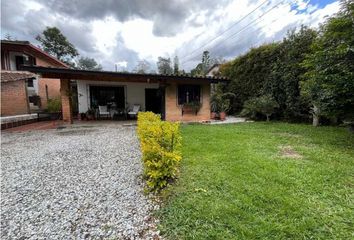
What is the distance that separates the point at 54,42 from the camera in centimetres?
2964

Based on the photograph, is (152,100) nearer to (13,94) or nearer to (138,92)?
(138,92)

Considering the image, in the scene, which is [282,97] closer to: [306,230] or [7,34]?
[306,230]

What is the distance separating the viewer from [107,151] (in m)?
5.59

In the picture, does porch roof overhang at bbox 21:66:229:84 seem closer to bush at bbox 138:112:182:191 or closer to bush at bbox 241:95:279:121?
bush at bbox 241:95:279:121

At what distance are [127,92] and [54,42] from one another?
78.6 feet

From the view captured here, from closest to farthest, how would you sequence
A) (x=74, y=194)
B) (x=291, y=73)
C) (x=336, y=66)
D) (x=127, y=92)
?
(x=74, y=194) < (x=336, y=66) < (x=291, y=73) < (x=127, y=92)

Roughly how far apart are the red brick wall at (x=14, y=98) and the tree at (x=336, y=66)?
533 inches

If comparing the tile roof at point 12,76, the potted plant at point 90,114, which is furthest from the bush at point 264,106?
the tile roof at point 12,76

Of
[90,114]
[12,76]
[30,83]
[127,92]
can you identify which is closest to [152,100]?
[127,92]

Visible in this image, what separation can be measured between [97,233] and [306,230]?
2.27 meters

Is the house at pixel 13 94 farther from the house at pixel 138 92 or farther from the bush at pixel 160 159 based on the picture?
the bush at pixel 160 159

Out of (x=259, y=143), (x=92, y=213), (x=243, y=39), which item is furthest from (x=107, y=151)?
(x=243, y=39)

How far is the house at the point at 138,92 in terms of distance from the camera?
31.1 ft

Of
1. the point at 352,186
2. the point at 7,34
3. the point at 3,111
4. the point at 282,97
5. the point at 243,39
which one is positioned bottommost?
the point at 352,186
